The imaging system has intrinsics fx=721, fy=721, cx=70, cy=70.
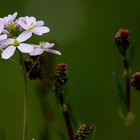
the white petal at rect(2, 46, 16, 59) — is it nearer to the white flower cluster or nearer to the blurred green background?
the white flower cluster

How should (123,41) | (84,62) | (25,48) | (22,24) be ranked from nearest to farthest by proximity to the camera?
(25,48), (22,24), (123,41), (84,62)

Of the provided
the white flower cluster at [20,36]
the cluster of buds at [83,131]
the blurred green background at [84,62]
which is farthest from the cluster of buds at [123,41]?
the blurred green background at [84,62]

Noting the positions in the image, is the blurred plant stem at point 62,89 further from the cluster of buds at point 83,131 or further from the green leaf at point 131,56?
the green leaf at point 131,56

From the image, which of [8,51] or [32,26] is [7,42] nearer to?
[8,51]

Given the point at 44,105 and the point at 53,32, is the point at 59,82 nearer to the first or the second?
the point at 44,105

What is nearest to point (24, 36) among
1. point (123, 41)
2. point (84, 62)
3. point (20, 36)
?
point (20, 36)

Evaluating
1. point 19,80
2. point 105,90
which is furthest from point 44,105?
point 19,80
